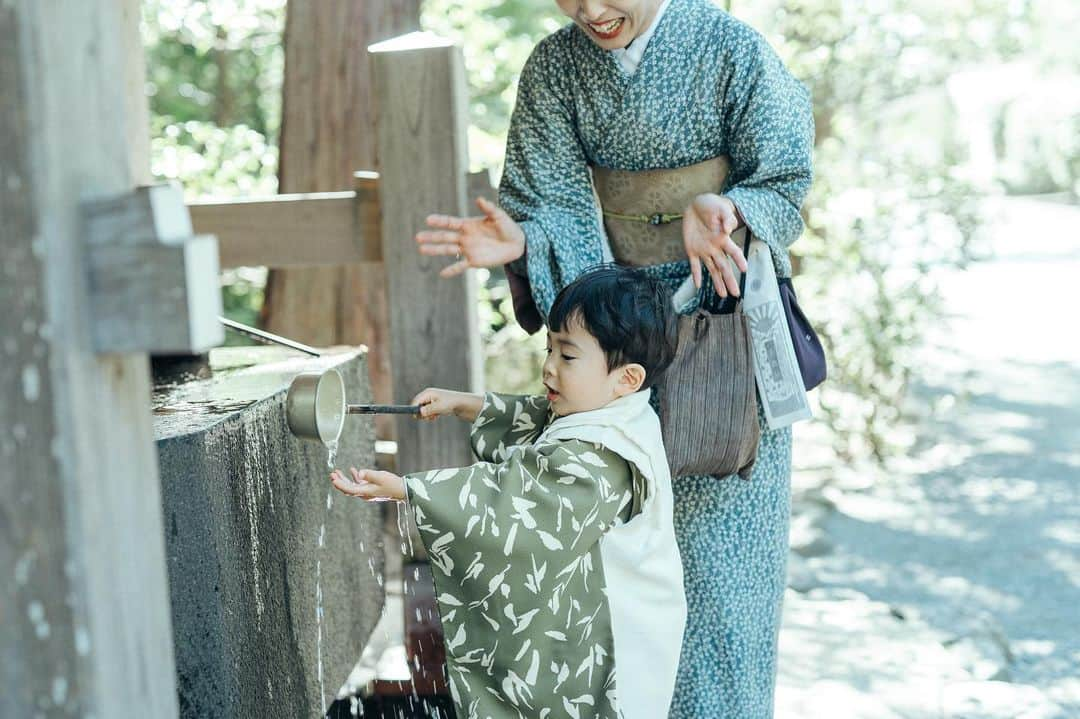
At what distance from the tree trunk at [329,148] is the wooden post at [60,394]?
383 centimetres

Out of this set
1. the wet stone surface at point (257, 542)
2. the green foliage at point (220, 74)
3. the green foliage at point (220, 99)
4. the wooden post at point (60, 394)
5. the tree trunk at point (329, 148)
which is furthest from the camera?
the green foliage at point (220, 74)

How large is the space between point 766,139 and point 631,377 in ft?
1.87

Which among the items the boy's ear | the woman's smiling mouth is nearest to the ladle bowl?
the boy's ear

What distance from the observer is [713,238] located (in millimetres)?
2250

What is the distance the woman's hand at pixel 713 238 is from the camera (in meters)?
2.24

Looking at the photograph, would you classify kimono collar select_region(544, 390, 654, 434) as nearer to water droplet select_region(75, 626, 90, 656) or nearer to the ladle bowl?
the ladle bowl

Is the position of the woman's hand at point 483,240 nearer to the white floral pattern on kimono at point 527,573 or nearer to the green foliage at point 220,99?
the white floral pattern on kimono at point 527,573

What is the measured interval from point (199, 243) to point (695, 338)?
1.35 metres

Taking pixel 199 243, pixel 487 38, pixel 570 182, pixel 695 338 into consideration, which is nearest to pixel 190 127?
pixel 487 38

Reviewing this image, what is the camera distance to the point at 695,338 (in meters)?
2.32

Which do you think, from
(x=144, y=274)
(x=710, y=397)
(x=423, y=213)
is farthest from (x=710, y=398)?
(x=144, y=274)

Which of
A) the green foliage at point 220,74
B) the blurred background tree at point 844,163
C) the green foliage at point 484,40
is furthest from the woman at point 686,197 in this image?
the green foliage at point 220,74

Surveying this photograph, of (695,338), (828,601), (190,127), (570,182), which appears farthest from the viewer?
(190,127)

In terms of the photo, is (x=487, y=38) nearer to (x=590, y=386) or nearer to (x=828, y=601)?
(x=828, y=601)
